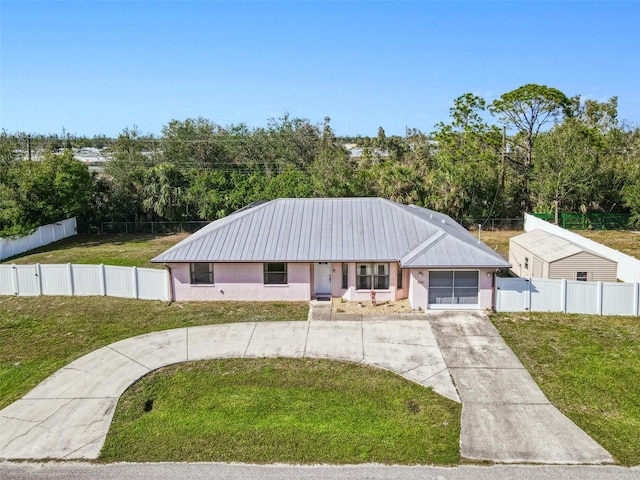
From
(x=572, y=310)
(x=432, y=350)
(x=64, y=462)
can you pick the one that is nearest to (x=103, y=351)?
(x=64, y=462)

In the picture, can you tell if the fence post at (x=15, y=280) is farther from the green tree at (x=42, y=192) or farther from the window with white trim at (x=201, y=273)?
the green tree at (x=42, y=192)

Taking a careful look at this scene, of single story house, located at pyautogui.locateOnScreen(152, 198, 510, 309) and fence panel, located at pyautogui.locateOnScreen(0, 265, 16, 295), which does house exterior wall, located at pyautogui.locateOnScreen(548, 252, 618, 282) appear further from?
fence panel, located at pyautogui.locateOnScreen(0, 265, 16, 295)

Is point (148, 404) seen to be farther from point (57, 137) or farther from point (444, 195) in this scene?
point (57, 137)

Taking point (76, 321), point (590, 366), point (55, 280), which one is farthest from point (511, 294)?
point (55, 280)

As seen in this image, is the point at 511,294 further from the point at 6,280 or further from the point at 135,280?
the point at 6,280

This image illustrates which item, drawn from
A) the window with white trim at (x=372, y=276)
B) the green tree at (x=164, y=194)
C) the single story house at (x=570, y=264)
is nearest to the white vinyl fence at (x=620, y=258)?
the single story house at (x=570, y=264)

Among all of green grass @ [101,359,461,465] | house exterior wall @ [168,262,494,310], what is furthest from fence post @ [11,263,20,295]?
green grass @ [101,359,461,465]
